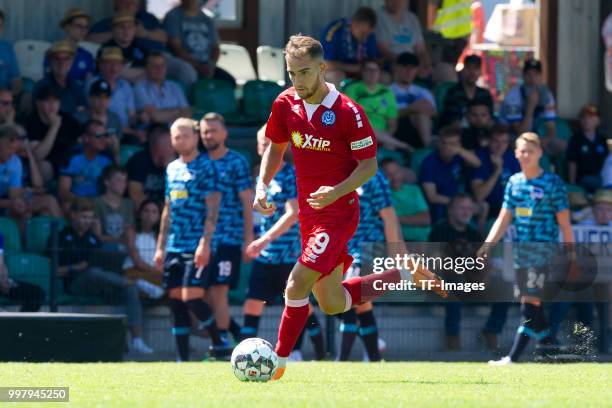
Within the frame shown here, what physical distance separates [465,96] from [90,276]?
5826 millimetres

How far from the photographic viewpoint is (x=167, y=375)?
10508 mm

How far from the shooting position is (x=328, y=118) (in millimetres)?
9383

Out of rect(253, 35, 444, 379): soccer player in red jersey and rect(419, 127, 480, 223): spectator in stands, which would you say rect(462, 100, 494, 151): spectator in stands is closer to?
rect(419, 127, 480, 223): spectator in stands

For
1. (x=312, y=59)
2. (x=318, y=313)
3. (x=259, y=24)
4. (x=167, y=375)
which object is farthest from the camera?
(x=259, y=24)

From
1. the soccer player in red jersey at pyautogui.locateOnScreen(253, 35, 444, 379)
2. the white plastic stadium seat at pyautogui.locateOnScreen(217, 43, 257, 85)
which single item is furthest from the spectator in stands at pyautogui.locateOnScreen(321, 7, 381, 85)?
the soccer player in red jersey at pyautogui.locateOnScreen(253, 35, 444, 379)

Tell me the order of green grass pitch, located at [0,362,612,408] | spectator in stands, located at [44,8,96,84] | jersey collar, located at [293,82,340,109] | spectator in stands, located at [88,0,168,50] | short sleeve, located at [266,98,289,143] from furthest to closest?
spectator in stands, located at [88,0,168,50] → spectator in stands, located at [44,8,96,84] → short sleeve, located at [266,98,289,143] → jersey collar, located at [293,82,340,109] → green grass pitch, located at [0,362,612,408]

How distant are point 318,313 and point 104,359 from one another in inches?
125

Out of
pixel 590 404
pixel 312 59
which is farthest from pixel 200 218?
pixel 590 404

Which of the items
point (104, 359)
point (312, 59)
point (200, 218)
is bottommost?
point (104, 359)

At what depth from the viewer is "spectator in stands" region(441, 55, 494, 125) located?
18.0 m

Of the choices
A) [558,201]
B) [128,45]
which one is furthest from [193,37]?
[558,201]

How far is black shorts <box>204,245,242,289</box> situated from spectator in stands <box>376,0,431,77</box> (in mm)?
5387

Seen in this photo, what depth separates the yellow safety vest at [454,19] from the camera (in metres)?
20.6

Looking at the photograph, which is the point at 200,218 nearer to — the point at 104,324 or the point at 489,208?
the point at 104,324
